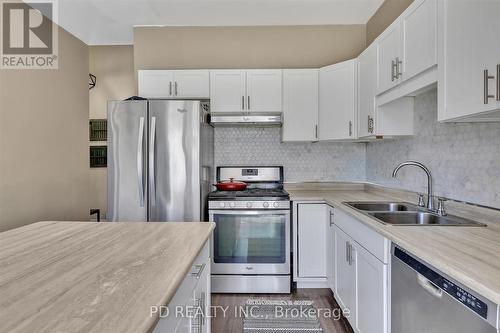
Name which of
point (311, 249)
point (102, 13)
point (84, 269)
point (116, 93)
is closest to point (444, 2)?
point (84, 269)

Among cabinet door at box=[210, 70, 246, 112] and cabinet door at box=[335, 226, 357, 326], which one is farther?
cabinet door at box=[210, 70, 246, 112]

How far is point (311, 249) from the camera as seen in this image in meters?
2.78

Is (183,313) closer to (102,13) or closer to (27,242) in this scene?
(27,242)

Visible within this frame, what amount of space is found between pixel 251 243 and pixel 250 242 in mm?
13

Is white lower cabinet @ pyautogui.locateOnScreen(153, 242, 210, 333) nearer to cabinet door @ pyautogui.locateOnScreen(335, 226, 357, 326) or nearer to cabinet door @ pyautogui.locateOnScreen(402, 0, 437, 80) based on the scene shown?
cabinet door @ pyautogui.locateOnScreen(335, 226, 357, 326)

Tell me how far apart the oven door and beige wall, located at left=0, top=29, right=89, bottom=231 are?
1574 mm

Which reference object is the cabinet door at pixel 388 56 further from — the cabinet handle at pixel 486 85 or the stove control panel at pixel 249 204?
the stove control panel at pixel 249 204

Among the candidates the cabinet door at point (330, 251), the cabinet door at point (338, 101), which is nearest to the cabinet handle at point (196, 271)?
the cabinet door at point (330, 251)

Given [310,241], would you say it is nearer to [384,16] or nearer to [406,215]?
[406,215]

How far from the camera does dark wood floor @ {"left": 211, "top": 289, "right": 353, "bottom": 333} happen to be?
221cm

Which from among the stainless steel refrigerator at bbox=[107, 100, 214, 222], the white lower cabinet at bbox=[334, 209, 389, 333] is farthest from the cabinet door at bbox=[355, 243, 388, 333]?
the stainless steel refrigerator at bbox=[107, 100, 214, 222]

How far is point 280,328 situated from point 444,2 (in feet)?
7.43

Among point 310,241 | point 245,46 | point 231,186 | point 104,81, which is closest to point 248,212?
point 231,186

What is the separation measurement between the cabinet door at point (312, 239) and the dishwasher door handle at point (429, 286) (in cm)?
159
